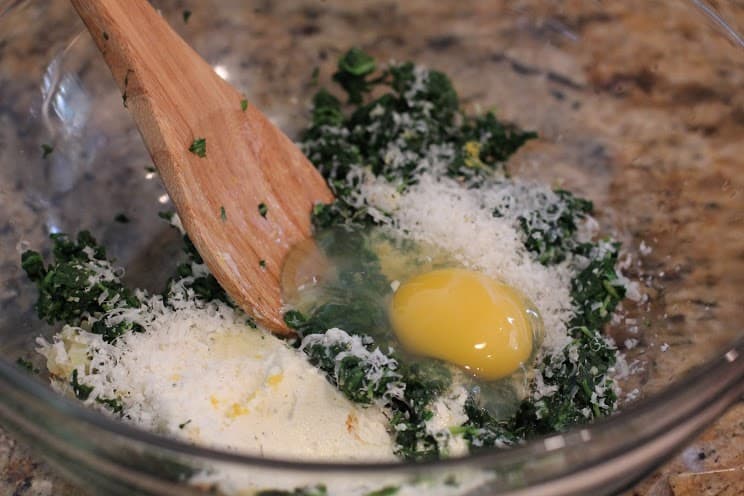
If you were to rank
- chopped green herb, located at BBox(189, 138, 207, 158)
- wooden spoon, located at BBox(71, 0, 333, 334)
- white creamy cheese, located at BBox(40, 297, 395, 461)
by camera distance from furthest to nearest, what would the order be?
1. chopped green herb, located at BBox(189, 138, 207, 158)
2. wooden spoon, located at BBox(71, 0, 333, 334)
3. white creamy cheese, located at BBox(40, 297, 395, 461)

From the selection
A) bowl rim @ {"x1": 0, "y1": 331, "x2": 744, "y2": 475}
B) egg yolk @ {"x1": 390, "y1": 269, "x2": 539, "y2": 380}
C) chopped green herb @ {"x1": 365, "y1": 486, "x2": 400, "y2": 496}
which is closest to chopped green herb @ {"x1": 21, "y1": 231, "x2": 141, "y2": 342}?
bowl rim @ {"x1": 0, "y1": 331, "x2": 744, "y2": 475}

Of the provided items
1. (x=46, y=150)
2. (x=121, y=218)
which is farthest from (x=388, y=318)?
(x=46, y=150)

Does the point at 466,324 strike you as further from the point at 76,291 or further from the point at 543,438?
the point at 76,291

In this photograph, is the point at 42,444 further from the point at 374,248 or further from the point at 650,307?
the point at 650,307

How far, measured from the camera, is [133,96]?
226cm

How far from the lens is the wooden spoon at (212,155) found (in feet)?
7.36

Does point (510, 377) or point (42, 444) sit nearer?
point (42, 444)

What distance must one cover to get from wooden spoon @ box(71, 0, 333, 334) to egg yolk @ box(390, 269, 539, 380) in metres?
0.41

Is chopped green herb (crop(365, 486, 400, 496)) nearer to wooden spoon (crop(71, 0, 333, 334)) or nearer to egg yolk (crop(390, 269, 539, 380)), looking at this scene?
egg yolk (crop(390, 269, 539, 380))

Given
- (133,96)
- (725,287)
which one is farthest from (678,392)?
(133,96)

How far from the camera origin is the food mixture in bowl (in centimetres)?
202

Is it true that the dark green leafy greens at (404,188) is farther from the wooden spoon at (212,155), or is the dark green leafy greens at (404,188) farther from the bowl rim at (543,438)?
the bowl rim at (543,438)

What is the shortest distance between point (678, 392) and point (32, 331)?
188 cm

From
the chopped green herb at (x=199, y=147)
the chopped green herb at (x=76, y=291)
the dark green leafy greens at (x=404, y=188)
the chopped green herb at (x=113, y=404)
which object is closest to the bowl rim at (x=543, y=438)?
the chopped green herb at (x=113, y=404)
